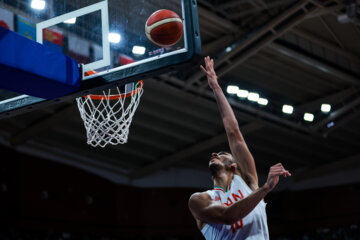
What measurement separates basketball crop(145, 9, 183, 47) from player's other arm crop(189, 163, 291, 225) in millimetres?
1519

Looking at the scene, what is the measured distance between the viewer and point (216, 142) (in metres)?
15.2

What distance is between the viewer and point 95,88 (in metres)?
4.34

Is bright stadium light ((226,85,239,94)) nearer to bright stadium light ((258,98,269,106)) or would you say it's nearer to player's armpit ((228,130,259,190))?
bright stadium light ((258,98,269,106))

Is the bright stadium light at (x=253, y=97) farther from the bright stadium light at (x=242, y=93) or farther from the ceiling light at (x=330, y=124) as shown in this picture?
the ceiling light at (x=330, y=124)

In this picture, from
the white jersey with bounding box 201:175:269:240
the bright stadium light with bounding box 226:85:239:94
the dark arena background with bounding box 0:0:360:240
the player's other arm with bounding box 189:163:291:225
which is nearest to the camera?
the player's other arm with bounding box 189:163:291:225

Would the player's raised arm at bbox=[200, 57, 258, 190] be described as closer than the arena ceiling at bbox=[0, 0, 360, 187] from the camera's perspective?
Yes

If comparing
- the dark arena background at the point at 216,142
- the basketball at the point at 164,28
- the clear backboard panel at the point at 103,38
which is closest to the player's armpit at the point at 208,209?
the clear backboard panel at the point at 103,38

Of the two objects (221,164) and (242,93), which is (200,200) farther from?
(242,93)

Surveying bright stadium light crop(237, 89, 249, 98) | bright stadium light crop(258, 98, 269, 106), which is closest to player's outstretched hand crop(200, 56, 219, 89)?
bright stadium light crop(237, 89, 249, 98)

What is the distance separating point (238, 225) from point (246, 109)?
10.5m

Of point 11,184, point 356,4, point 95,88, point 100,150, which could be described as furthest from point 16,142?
point 95,88

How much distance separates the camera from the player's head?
3285 mm

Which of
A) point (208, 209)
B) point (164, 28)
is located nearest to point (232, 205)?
point (208, 209)

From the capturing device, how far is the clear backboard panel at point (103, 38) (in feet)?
13.1
